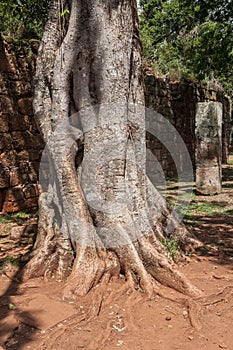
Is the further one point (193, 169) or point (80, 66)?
point (193, 169)

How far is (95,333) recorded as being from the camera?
258cm

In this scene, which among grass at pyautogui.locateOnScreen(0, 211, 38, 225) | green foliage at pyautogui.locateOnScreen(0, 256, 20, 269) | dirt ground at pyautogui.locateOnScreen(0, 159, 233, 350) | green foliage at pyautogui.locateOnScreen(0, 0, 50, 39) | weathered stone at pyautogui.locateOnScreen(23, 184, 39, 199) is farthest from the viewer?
weathered stone at pyautogui.locateOnScreen(23, 184, 39, 199)

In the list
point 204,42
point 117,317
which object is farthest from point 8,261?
point 204,42

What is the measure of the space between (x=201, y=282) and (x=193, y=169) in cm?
994

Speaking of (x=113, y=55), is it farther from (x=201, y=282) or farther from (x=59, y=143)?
(x=201, y=282)

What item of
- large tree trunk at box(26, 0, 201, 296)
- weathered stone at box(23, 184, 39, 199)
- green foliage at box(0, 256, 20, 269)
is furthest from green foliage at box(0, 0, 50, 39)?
green foliage at box(0, 256, 20, 269)

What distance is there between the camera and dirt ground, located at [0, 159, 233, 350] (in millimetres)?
2480

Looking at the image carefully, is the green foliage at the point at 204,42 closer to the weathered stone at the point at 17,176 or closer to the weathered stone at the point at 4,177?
the weathered stone at the point at 17,176

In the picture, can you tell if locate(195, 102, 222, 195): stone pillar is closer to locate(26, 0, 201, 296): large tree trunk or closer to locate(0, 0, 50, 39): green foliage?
locate(0, 0, 50, 39): green foliage

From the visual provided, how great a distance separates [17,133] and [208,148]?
474 cm

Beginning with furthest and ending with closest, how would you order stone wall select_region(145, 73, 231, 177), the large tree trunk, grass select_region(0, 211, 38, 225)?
stone wall select_region(145, 73, 231, 177) < grass select_region(0, 211, 38, 225) < the large tree trunk

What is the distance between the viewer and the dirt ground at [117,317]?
248cm

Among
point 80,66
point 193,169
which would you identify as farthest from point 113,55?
point 193,169

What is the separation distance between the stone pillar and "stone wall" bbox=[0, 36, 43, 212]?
412 centimetres
